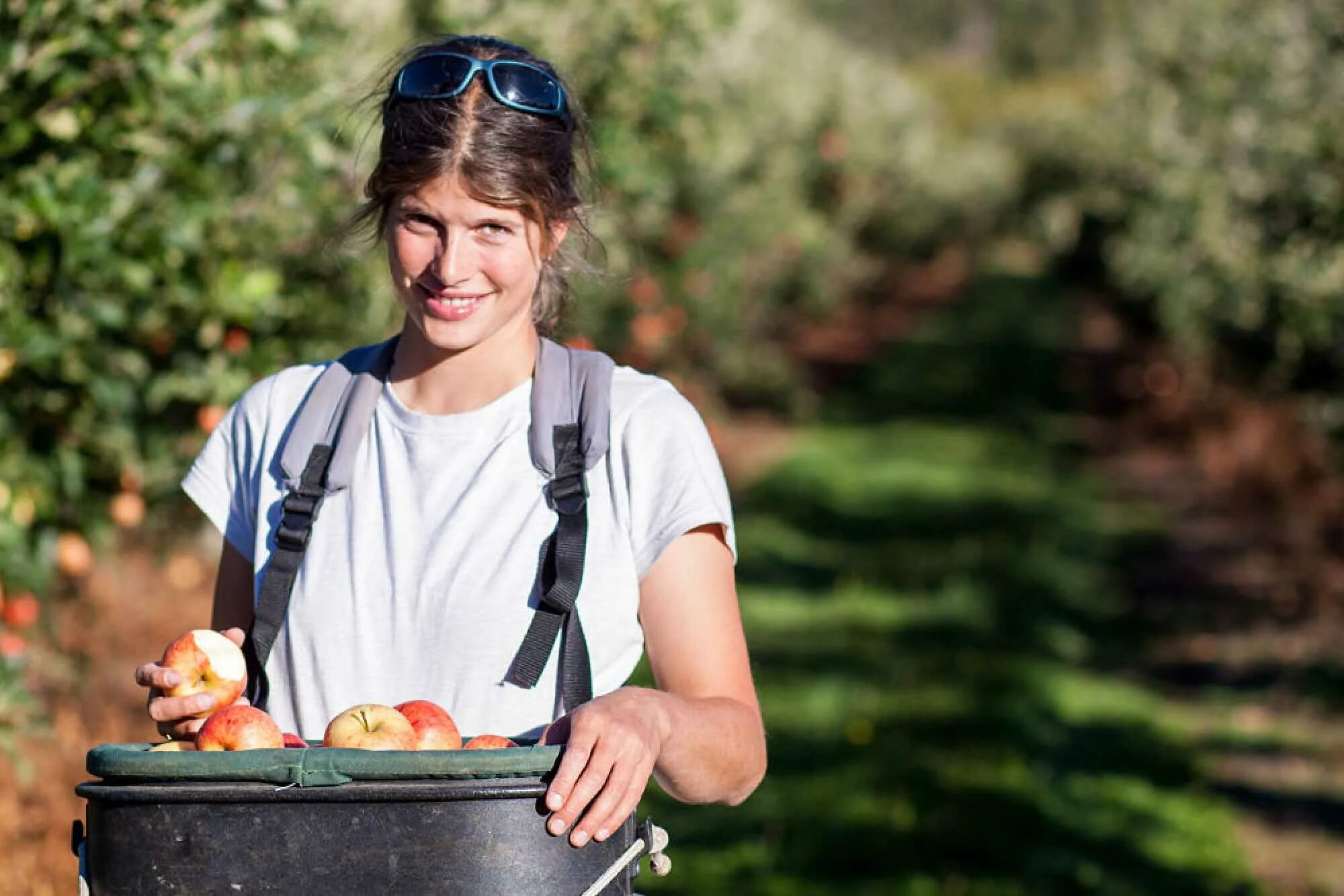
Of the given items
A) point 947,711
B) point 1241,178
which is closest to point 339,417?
point 947,711

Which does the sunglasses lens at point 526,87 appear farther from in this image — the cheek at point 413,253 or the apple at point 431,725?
the apple at point 431,725

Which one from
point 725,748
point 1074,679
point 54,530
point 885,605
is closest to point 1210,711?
point 1074,679

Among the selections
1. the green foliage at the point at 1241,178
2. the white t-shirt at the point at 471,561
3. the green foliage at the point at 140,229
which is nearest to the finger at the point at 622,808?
the white t-shirt at the point at 471,561

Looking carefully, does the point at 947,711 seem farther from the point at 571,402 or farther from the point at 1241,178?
the point at 571,402

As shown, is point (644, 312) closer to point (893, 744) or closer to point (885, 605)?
point (885, 605)

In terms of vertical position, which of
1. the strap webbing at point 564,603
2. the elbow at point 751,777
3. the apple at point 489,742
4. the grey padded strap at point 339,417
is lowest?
the elbow at point 751,777

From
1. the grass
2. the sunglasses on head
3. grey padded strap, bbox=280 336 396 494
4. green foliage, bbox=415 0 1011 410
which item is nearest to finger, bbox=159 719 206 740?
grey padded strap, bbox=280 336 396 494

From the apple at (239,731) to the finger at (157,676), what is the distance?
0.37 feet

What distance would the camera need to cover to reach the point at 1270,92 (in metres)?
10.8

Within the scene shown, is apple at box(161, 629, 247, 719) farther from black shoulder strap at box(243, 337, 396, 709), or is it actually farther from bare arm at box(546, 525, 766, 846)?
bare arm at box(546, 525, 766, 846)

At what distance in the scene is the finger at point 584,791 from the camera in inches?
69.7

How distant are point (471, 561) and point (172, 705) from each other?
0.38m

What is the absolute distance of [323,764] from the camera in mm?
1722

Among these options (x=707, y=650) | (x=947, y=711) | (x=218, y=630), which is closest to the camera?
(x=707, y=650)
